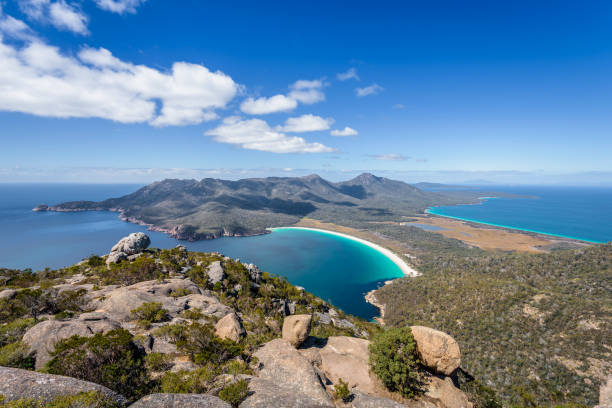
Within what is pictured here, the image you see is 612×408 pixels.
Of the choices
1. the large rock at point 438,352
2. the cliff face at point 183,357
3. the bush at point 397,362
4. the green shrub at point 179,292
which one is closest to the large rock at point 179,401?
the cliff face at point 183,357

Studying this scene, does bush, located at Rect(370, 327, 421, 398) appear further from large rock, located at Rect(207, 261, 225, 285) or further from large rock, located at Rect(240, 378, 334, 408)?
large rock, located at Rect(207, 261, 225, 285)

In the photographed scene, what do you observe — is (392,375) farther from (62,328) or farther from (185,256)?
(185,256)

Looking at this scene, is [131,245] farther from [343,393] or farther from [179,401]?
[343,393]

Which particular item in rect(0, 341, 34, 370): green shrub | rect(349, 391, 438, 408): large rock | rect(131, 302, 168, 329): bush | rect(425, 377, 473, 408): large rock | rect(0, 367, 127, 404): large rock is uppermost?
rect(0, 367, 127, 404): large rock

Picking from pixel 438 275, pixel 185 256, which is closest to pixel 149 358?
pixel 185 256

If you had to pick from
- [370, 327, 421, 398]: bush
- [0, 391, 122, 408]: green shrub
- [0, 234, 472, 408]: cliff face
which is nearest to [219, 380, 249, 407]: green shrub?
[0, 234, 472, 408]: cliff face

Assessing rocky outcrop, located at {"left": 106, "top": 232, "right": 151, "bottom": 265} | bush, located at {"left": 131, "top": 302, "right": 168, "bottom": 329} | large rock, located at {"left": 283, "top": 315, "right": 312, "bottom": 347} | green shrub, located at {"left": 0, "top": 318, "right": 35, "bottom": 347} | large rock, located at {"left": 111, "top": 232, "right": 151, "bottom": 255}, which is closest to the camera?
green shrub, located at {"left": 0, "top": 318, "right": 35, "bottom": 347}
